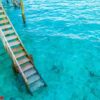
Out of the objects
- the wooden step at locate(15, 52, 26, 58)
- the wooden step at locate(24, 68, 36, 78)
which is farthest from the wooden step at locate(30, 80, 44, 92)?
the wooden step at locate(15, 52, 26, 58)

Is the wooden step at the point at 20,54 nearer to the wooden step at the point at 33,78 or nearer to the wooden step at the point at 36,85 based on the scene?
the wooden step at the point at 33,78

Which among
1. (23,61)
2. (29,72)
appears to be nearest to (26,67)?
(29,72)

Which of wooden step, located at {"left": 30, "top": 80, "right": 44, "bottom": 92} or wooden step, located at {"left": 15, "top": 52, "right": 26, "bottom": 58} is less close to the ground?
wooden step, located at {"left": 15, "top": 52, "right": 26, "bottom": 58}

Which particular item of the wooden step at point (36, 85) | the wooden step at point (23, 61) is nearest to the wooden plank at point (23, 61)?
the wooden step at point (23, 61)

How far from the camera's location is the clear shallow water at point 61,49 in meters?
14.7

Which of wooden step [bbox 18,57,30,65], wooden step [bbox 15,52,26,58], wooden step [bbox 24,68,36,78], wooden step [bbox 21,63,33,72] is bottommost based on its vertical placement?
wooden step [bbox 24,68,36,78]

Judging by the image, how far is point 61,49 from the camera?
64.8 feet

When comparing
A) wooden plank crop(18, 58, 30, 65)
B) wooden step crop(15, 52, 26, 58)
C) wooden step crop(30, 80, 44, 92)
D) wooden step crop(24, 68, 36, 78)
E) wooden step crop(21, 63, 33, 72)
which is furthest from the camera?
wooden step crop(15, 52, 26, 58)

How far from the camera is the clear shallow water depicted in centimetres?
1470

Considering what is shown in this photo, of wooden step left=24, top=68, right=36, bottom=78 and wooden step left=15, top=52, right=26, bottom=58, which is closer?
wooden step left=24, top=68, right=36, bottom=78

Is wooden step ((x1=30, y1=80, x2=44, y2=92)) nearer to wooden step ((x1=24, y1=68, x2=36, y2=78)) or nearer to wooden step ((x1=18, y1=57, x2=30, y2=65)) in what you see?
wooden step ((x1=24, y1=68, x2=36, y2=78))

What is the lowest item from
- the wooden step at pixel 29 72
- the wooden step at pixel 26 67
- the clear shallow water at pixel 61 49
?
the clear shallow water at pixel 61 49

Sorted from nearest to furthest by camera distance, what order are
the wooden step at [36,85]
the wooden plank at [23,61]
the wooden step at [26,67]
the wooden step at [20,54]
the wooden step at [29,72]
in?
the wooden step at [36,85] → the wooden step at [29,72] → the wooden step at [26,67] → the wooden plank at [23,61] → the wooden step at [20,54]

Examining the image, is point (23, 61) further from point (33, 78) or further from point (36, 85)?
point (36, 85)
